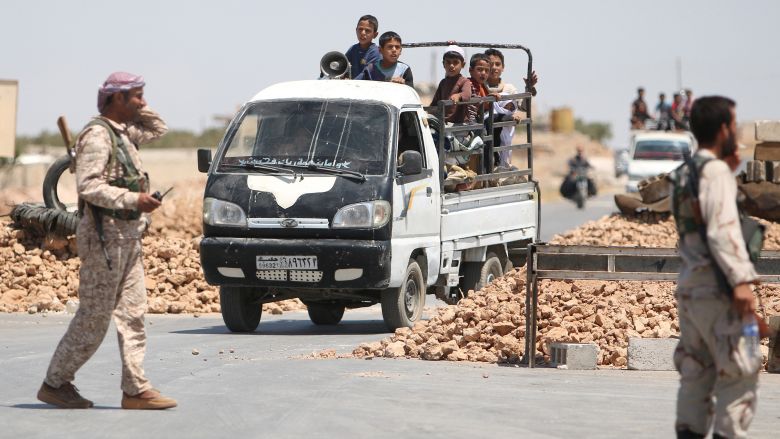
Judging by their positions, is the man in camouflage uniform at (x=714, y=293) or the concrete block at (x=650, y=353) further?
the concrete block at (x=650, y=353)

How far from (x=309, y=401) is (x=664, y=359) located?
3.33m

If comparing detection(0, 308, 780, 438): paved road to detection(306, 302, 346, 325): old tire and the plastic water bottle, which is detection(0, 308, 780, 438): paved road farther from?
detection(306, 302, 346, 325): old tire

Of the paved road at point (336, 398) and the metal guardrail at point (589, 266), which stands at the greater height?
the metal guardrail at point (589, 266)

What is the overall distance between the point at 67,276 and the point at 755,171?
10486 mm

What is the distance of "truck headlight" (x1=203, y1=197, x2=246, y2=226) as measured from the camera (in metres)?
14.3

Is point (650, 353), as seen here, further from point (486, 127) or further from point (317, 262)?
point (486, 127)

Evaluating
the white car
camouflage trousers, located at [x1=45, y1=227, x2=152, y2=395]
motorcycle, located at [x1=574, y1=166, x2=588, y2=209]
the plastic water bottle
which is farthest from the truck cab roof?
motorcycle, located at [x1=574, y1=166, x2=588, y2=209]

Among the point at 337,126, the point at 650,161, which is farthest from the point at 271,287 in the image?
the point at 650,161

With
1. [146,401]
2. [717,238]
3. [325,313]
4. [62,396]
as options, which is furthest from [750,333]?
[325,313]

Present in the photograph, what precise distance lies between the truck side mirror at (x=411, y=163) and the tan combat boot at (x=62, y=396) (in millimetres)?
5787

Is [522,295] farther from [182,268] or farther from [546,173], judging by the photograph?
[546,173]

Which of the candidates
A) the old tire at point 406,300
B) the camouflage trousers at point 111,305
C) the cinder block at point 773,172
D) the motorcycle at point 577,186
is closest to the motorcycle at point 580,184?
the motorcycle at point 577,186

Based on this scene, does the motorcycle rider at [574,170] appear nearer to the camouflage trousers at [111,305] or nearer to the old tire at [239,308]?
the old tire at [239,308]

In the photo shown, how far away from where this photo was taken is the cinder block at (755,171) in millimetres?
23109
